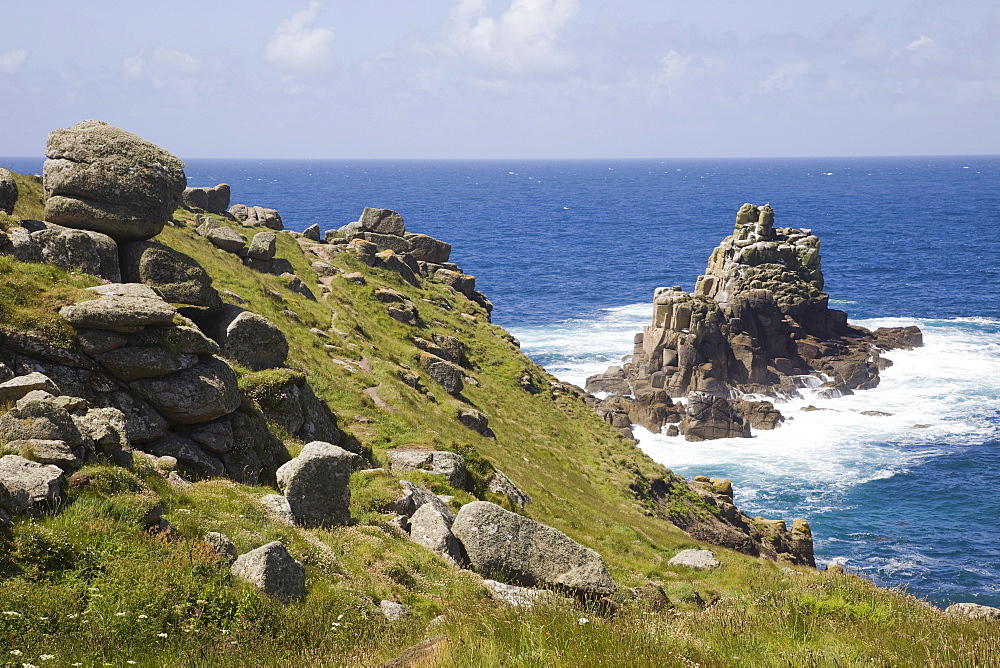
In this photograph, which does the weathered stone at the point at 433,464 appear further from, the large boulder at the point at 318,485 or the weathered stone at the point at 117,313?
the weathered stone at the point at 117,313

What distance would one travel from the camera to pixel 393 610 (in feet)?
42.3

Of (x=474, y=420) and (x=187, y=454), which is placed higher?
(x=187, y=454)

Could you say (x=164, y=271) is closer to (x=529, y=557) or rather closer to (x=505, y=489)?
(x=505, y=489)

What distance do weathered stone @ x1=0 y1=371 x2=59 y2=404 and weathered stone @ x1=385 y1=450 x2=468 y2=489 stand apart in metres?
11.4

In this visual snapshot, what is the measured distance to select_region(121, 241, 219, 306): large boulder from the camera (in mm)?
23234

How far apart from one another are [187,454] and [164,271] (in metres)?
8.39

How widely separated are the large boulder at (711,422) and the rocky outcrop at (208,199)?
42188 mm

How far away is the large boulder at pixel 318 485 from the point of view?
15.8m

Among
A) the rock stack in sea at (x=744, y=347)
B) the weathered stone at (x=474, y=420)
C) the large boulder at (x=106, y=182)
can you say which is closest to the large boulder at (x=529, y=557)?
the large boulder at (x=106, y=182)

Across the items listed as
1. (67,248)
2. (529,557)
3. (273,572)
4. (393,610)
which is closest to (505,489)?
(529,557)

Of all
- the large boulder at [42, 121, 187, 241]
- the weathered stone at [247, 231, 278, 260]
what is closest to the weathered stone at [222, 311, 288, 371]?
the large boulder at [42, 121, 187, 241]

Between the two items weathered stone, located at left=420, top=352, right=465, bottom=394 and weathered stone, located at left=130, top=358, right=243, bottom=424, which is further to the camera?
weathered stone, located at left=420, top=352, right=465, bottom=394

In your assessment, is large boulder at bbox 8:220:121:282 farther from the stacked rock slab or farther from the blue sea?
the blue sea

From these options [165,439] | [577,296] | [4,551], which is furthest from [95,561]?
[577,296]
